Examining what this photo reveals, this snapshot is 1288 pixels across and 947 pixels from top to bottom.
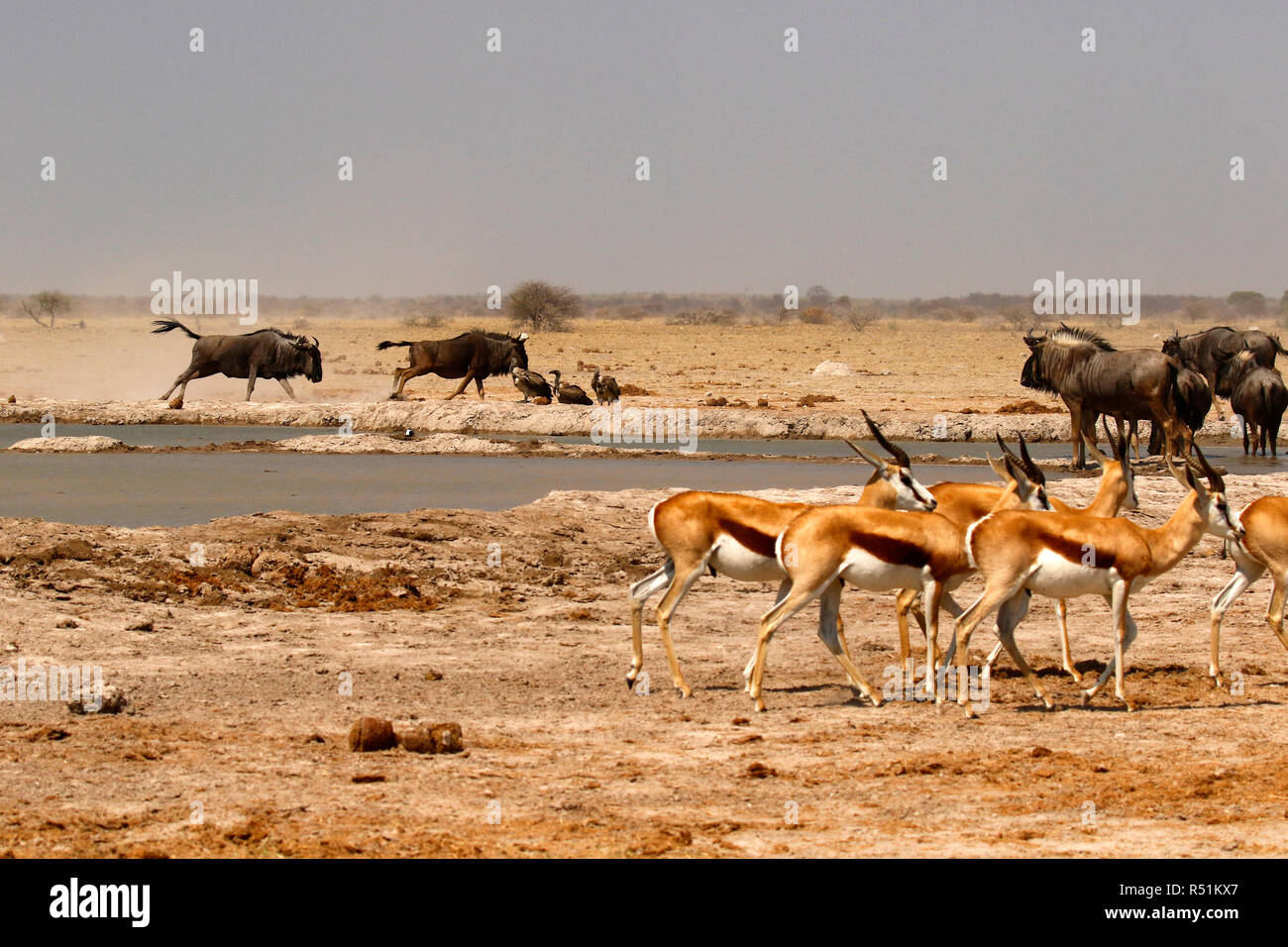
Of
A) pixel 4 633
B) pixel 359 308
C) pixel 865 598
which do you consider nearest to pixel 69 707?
pixel 4 633

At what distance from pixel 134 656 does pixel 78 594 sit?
196 centimetres

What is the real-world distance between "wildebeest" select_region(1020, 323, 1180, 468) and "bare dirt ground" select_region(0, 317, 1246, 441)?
3270 mm

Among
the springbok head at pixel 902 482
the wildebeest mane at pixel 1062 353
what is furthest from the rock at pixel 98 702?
the wildebeest mane at pixel 1062 353

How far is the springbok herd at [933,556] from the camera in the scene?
9844 mm

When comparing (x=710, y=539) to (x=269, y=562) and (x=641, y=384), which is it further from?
(x=641, y=384)

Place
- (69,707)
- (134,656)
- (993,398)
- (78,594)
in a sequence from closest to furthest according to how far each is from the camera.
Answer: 1. (69,707)
2. (134,656)
3. (78,594)
4. (993,398)

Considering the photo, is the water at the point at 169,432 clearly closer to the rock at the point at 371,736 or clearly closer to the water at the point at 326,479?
the water at the point at 326,479

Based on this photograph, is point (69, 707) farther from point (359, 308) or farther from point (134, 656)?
point (359, 308)

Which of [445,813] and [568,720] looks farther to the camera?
[568,720]

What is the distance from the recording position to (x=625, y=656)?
1152cm

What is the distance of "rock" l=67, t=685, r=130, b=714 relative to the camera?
30.8ft

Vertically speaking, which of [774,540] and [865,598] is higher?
[774,540]

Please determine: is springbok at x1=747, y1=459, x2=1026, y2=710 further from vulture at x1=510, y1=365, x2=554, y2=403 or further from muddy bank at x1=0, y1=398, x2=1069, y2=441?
vulture at x1=510, y1=365, x2=554, y2=403

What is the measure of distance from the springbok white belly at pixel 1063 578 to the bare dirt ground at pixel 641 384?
18686 millimetres
